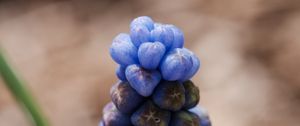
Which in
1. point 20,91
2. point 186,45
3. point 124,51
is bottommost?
point 20,91

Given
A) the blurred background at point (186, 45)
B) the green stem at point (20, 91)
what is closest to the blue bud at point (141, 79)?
the green stem at point (20, 91)

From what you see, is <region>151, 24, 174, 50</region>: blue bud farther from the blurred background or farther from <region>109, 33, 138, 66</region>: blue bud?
the blurred background

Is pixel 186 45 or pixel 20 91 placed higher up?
pixel 186 45

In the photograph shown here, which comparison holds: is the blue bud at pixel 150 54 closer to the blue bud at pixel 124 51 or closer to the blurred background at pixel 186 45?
the blue bud at pixel 124 51

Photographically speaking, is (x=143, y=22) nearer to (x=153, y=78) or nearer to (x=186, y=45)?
(x=153, y=78)

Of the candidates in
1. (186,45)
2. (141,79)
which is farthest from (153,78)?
(186,45)

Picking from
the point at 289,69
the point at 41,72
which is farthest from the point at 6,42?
the point at 289,69
